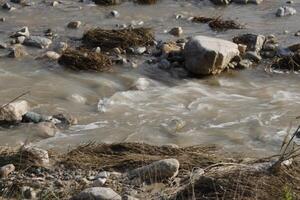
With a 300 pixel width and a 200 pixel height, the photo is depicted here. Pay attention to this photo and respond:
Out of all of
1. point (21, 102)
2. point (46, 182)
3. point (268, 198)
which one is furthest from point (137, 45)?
point (268, 198)

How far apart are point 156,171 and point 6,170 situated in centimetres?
133

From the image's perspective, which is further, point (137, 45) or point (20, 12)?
point (20, 12)

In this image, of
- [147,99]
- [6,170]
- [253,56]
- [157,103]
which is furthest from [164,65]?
[6,170]

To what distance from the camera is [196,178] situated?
513 cm

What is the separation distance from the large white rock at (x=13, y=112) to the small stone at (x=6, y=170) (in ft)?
5.36

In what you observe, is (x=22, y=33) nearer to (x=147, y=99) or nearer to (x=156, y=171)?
(x=147, y=99)

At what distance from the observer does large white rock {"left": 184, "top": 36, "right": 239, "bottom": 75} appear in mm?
8797

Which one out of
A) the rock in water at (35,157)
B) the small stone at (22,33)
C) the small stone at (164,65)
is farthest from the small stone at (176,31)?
the rock in water at (35,157)

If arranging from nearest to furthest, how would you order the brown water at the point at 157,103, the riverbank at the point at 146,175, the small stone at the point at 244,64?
1. the riverbank at the point at 146,175
2. the brown water at the point at 157,103
3. the small stone at the point at 244,64

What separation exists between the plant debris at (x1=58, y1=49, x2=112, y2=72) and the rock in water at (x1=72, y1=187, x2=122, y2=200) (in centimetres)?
430

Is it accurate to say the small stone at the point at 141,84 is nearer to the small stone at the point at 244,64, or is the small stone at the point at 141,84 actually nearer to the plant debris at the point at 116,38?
the plant debris at the point at 116,38

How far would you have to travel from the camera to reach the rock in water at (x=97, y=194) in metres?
4.85

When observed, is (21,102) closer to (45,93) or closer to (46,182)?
(45,93)

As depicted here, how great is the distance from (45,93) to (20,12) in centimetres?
418
